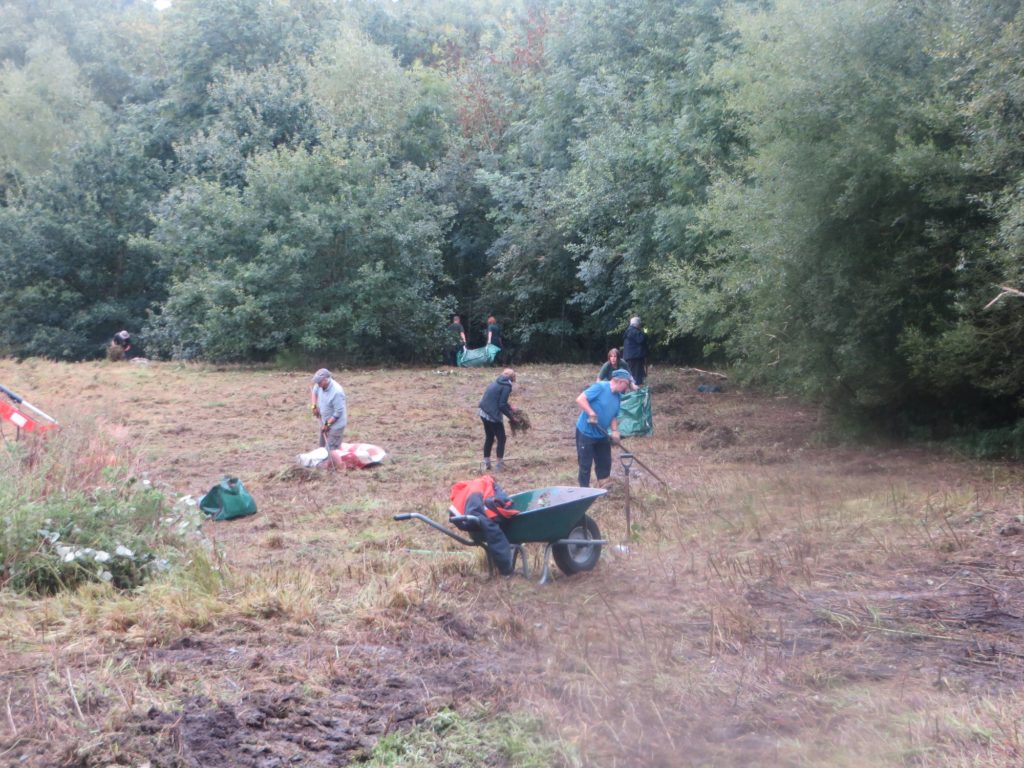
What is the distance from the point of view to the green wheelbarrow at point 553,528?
8180 mm

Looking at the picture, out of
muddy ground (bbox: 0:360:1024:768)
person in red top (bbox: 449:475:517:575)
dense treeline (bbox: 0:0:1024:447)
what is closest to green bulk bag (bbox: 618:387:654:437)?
dense treeline (bbox: 0:0:1024:447)

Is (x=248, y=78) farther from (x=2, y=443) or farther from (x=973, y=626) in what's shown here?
(x=973, y=626)

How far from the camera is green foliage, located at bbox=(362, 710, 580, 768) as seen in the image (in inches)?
199

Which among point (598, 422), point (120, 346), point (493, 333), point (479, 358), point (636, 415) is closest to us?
point (598, 422)

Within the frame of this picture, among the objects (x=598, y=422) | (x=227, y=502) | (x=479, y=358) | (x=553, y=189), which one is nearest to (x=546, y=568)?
(x=598, y=422)

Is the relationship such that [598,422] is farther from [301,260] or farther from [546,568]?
[301,260]

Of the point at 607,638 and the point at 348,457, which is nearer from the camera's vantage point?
the point at 607,638

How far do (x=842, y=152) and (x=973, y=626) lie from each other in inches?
327

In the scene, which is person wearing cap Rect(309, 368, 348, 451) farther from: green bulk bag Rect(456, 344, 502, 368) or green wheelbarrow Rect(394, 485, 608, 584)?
green bulk bag Rect(456, 344, 502, 368)

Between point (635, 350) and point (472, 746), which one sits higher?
point (635, 350)

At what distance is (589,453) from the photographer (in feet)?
40.5

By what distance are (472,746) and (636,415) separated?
12665 mm

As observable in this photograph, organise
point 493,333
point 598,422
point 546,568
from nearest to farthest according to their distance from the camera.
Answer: point 546,568 < point 598,422 < point 493,333

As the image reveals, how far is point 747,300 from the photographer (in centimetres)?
1783
